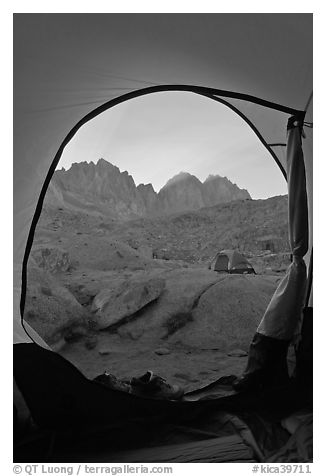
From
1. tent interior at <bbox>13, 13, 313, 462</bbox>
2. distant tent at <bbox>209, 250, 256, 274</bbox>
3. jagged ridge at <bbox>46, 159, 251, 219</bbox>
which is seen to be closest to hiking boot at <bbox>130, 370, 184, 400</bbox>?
tent interior at <bbox>13, 13, 313, 462</bbox>

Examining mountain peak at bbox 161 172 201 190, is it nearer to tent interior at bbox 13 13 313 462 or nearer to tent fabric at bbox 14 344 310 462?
tent interior at bbox 13 13 313 462

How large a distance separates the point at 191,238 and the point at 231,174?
2.02 m

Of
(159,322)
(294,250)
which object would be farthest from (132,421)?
(159,322)

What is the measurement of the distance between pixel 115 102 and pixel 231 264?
12.8 ft

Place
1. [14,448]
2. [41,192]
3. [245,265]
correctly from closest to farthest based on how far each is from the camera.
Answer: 1. [14,448]
2. [41,192]
3. [245,265]

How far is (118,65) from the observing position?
4.50ft

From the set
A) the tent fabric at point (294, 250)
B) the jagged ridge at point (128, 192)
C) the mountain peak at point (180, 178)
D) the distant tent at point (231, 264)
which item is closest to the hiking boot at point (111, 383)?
the tent fabric at point (294, 250)

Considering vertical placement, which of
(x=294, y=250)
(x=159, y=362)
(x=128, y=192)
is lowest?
(x=159, y=362)

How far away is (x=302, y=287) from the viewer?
4.80 ft

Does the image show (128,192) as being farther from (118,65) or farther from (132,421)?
(132,421)

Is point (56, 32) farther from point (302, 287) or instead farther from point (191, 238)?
point (191, 238)

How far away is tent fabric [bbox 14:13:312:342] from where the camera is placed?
3.83ft

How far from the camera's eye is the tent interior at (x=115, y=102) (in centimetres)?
115

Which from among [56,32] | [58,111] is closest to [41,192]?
[58,111]
